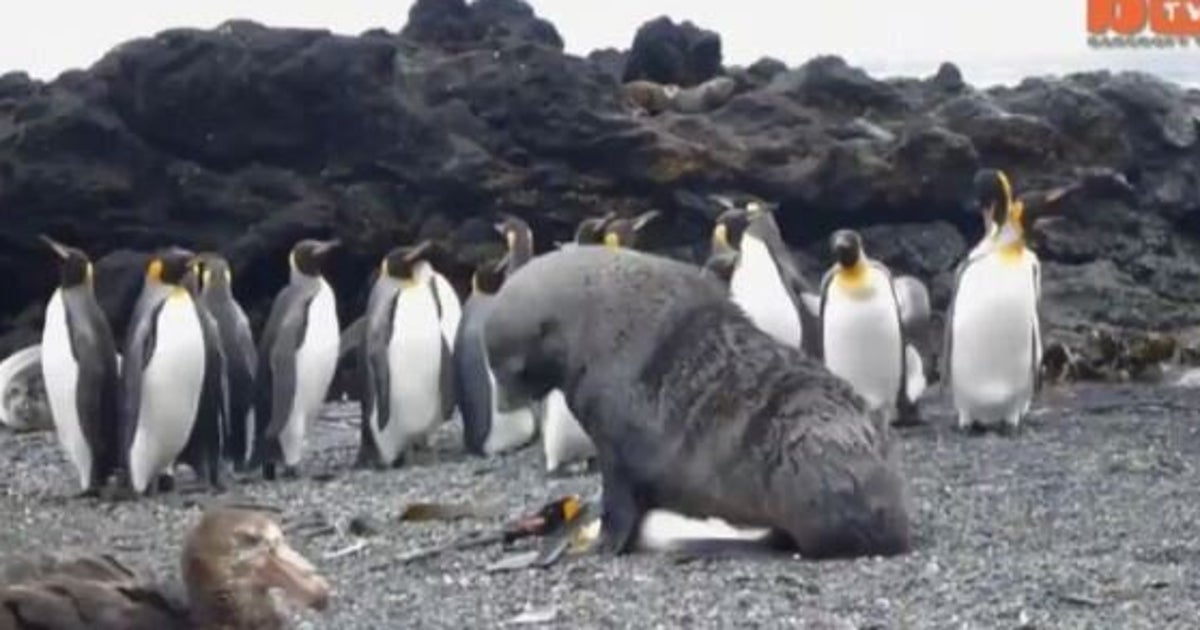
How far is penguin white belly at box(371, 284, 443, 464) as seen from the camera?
15.2m

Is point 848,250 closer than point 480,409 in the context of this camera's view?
Yes

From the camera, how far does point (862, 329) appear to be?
48.2 ft

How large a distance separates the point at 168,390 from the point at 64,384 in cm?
63

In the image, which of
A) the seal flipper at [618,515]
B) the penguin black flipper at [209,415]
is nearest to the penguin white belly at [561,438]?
the penguin black flipper at [209,415]

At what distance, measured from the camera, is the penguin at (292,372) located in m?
14.7

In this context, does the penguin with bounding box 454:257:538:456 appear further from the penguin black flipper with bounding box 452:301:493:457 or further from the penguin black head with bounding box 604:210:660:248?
the penguin black head with bounding box 604:210:660:248

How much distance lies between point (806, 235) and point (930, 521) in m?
12.5

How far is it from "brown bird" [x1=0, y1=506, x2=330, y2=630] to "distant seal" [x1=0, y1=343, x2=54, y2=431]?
12131 millimetres

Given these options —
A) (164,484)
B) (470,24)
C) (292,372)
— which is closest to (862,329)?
(292,372)

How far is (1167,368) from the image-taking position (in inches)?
734

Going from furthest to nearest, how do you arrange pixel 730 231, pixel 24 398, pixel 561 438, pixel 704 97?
pixel 704 97 < pixel 24 398 < pixel 730 231 < pixel 561 438

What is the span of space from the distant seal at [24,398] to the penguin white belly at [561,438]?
6.18 m

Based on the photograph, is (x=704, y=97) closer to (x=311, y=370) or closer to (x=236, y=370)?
(x=311, y=370)

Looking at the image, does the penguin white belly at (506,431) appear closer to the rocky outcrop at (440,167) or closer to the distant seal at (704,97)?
the rocky outcrop at (440,167)
